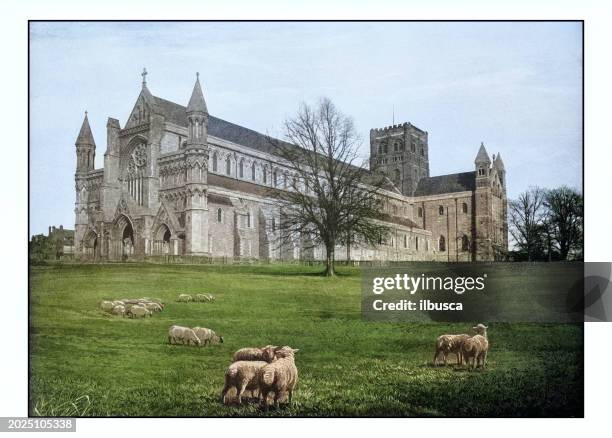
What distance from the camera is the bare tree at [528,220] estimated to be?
925 centimetres

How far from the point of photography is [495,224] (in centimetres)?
947

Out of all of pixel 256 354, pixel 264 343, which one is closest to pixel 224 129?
pixel 264 343

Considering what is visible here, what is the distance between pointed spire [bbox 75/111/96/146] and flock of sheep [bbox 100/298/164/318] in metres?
2.20

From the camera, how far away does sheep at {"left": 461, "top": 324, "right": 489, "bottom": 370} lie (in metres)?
8.83

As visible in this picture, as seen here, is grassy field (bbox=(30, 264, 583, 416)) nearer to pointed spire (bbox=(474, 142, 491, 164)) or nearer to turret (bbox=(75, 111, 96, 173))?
turret (bbox=(75, 111, 96, 173))

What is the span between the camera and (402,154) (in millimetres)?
8820

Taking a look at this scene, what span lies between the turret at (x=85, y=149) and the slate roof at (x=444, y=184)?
459 centimetres

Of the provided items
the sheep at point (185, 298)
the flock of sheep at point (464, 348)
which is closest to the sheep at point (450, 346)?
the flock of sheep at point (464, 348)

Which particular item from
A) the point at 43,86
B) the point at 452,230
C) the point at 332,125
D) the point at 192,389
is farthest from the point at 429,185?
the point at 43,86

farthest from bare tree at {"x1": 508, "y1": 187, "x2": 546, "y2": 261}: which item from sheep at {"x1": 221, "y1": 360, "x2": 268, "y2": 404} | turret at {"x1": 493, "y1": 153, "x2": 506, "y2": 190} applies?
sheep at {"x1": 221, "y1": 360, "x2": 268, "y2": 404}

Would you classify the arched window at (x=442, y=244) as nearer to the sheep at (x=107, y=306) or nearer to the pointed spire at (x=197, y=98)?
the pointed spire at (x=197, y=98)

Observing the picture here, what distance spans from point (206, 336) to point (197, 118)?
2989 mm

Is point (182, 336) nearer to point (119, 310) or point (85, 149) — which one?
point (119, 310)

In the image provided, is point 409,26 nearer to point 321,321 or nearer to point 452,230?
point 452,230
